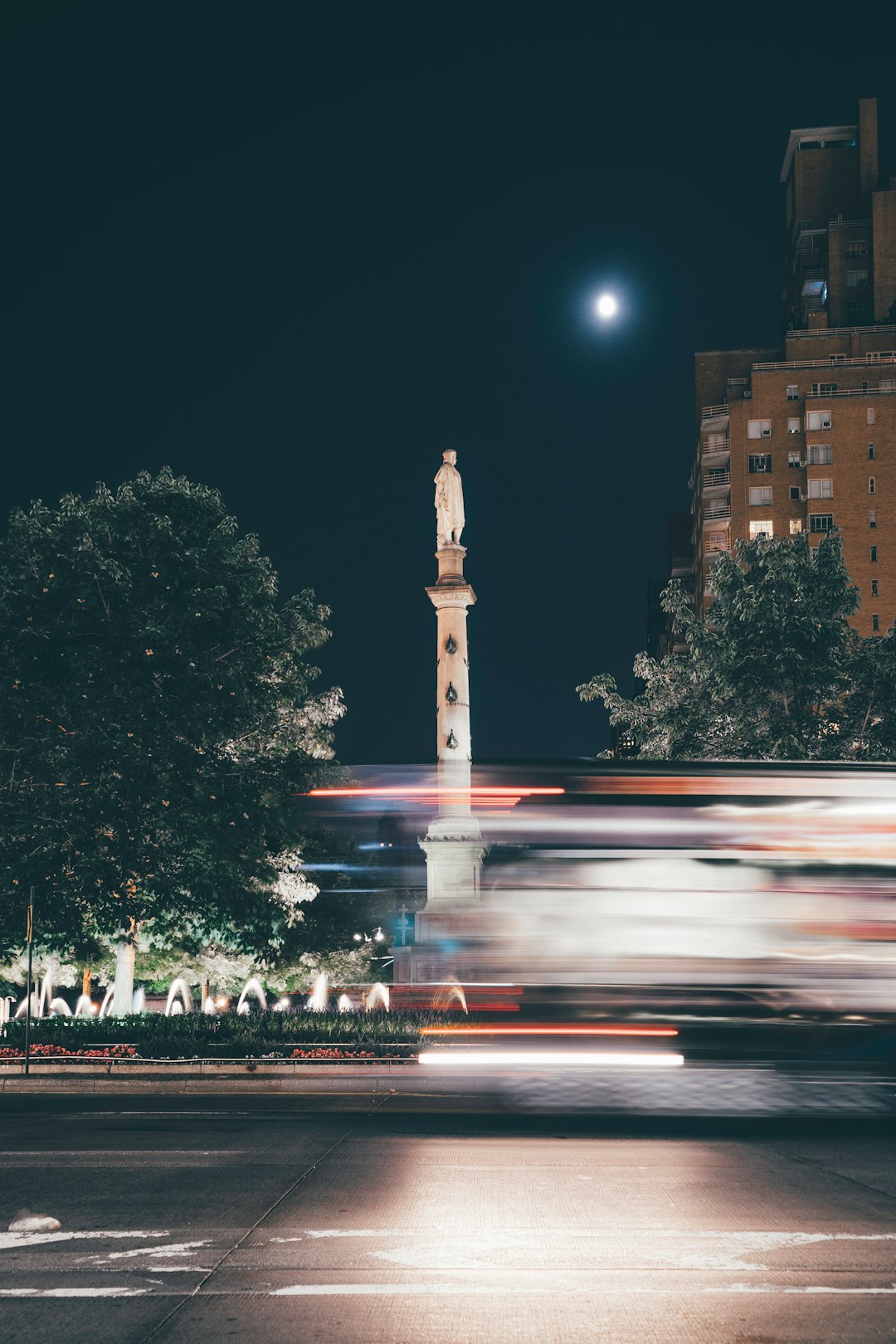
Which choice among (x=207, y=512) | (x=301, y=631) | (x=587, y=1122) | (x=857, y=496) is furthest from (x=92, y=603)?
(x=857, y=496)

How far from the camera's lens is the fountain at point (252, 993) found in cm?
3284

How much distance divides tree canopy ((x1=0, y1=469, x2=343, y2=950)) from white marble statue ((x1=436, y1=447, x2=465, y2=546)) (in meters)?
7.45

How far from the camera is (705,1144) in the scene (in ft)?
40.6

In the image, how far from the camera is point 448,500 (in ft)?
117

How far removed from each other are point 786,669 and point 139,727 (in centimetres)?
2006

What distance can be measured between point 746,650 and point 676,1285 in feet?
107

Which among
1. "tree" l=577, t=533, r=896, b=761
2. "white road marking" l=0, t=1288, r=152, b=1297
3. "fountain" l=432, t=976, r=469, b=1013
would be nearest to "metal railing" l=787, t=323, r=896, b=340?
"tree" l=577, t=533, r=896, b=761

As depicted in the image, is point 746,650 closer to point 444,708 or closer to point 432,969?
point 444,708

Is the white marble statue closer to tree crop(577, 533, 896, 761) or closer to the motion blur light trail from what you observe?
tree crop(577, 533, 896, 761)

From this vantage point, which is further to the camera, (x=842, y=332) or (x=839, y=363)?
(x=842, y=332)

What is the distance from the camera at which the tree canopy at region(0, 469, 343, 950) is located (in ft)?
84.1

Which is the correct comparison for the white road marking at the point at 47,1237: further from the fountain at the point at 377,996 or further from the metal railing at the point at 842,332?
the metal railing at the point at 842,332

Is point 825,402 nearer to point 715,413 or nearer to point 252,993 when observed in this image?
point 715,413

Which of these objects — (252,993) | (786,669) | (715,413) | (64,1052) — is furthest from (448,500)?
(715,413)
